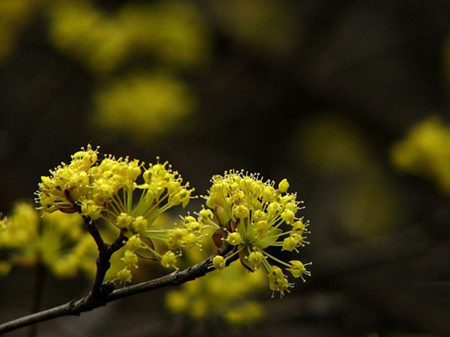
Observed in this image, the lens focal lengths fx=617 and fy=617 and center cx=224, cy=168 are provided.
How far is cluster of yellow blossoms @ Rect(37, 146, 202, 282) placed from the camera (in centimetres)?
161

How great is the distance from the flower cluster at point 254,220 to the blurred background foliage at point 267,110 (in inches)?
105

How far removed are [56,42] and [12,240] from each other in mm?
3869

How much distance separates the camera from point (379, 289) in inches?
200

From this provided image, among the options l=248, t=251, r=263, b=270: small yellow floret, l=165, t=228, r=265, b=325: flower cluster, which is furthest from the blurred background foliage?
l=248, t=251, r=263, b=270: small yellow floret

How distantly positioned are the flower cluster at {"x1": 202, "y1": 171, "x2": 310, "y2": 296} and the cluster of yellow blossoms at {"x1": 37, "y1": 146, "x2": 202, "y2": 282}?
0.30 ft

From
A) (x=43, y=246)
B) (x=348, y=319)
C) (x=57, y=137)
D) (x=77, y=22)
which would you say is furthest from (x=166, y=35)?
(x=43, y=246)

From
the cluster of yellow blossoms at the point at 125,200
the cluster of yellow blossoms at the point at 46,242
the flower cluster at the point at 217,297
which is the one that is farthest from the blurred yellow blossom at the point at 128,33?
the cluster of yellow blossoms at the point at 125,200

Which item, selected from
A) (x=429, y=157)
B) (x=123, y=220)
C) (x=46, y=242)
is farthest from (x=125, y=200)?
(x=429, y=157)

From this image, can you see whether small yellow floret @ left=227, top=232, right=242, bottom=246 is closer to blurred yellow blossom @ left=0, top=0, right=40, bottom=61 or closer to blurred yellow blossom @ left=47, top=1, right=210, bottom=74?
blurred yellow blossom @ left=47, top=1, right=210, bottom=74

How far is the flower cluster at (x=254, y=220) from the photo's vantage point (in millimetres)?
1678

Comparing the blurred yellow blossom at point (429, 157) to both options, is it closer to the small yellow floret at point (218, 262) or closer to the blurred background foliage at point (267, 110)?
the blurred background foliage at point (267, 110)

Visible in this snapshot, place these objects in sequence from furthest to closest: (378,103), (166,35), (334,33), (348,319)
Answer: (334,33) → (378,103) → (166,35) → (348,319)

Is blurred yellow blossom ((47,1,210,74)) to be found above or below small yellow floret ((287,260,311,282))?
above

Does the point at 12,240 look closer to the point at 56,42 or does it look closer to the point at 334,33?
the point at 56,42
